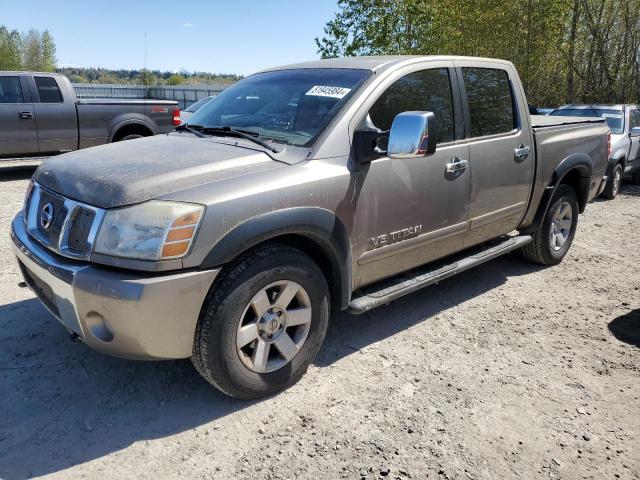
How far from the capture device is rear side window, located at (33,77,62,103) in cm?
952

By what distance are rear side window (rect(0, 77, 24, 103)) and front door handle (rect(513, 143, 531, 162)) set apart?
8627mm

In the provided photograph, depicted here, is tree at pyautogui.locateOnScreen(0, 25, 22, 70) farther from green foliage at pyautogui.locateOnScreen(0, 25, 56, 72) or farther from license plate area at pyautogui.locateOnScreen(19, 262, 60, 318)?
license plate area at pyautogui.locateOnScreen(19, 262, 60, 318)

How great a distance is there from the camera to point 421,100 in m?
3.71

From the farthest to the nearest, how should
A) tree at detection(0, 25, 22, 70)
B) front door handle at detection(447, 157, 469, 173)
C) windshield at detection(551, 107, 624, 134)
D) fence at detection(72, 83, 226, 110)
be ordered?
tree at detection(0, 25, 22, 70), fence at detection(72, 83, 226, 110), windshield at detection(551, 107, 624, 134), front door handle at detection(447, 157, 469, 173)

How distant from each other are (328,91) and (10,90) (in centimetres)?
822

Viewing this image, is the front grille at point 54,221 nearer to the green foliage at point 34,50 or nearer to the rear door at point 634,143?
the rear door at point 634,143

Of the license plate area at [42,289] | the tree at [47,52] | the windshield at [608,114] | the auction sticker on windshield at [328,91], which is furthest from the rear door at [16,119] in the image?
the tree at [47,52]

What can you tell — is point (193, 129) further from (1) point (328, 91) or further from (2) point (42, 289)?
(2) point (42, 289)

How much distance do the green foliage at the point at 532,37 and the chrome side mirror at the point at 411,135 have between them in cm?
1263

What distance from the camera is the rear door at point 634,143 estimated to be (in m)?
10.2

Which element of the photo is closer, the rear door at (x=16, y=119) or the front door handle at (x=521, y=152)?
the front door handle at (x=521, y=152)

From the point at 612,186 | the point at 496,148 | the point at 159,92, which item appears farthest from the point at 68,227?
the point at 159,92

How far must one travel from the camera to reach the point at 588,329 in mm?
4043

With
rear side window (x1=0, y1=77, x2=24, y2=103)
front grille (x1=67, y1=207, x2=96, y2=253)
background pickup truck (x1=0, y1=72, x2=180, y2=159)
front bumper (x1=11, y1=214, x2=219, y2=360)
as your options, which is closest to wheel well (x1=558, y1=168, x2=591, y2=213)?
front bumper (x1=11, y1=214, x2=219, y2=360)
